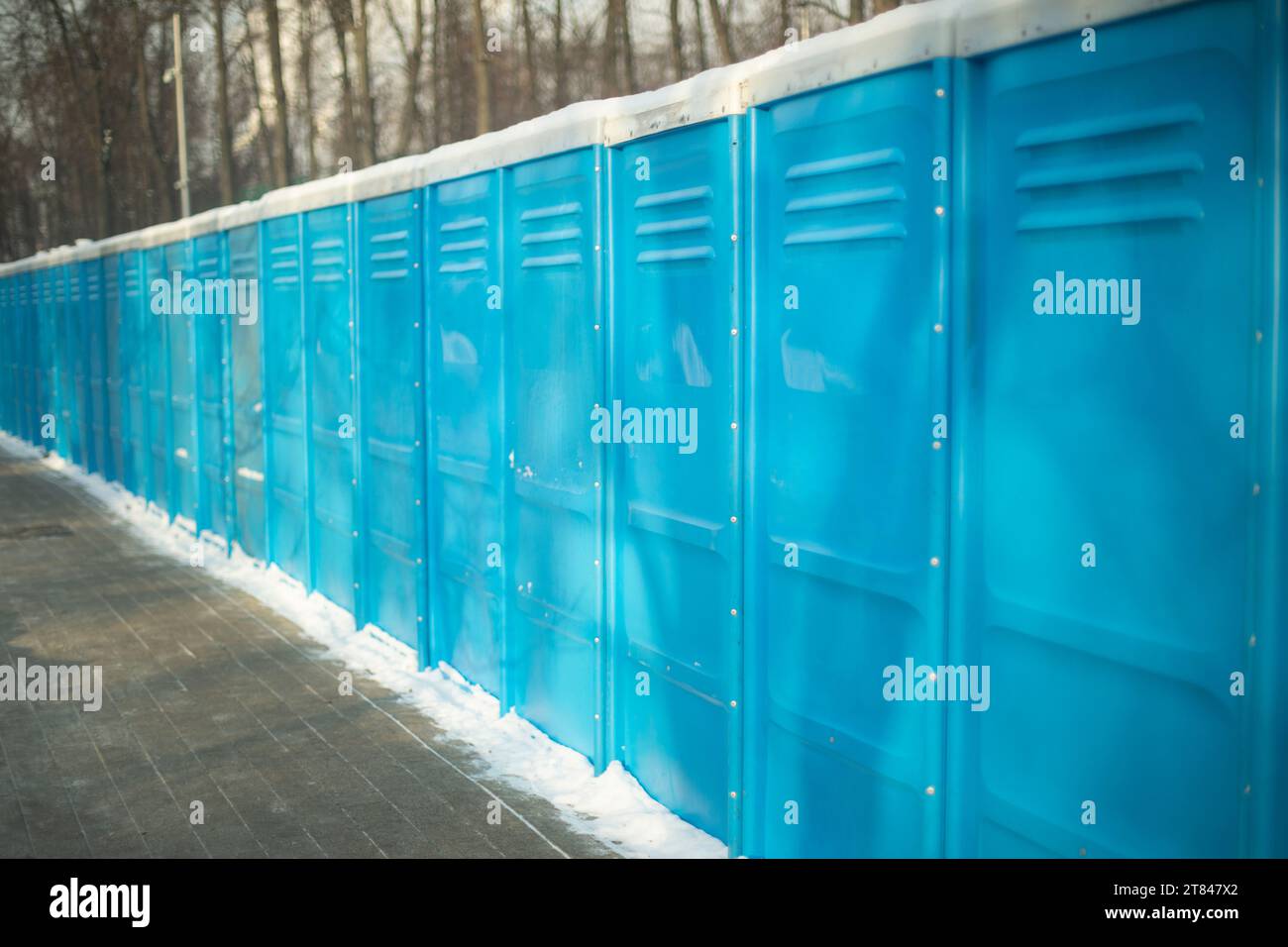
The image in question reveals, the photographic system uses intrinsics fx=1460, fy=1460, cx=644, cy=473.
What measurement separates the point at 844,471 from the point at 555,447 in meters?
2.20

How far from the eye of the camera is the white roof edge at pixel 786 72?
3.37 meters

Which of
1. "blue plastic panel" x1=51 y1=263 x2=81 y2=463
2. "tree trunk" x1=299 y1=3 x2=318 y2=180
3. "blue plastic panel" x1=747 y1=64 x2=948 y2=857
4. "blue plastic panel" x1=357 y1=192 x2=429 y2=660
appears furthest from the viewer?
"tree trunk" x1=299 y1=3 x2=318 y2=180

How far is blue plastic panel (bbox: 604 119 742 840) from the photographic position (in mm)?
4793

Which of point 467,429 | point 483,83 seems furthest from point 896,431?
point 483,83

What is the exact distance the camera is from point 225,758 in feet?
20.7

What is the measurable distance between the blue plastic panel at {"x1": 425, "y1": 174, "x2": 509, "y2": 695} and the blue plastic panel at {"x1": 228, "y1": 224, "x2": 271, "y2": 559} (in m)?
3.67

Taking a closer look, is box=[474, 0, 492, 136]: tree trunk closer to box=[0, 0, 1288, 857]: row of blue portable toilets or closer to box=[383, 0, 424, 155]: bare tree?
box=[383, 0, 424, 155]: bare tree

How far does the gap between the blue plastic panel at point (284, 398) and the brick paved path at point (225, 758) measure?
0.70m

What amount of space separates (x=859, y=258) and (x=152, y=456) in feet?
41.7

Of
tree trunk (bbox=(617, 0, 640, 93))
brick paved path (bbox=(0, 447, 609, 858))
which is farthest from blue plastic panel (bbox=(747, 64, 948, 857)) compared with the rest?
tree trunk (bbox=(617, 0, 640, 93))

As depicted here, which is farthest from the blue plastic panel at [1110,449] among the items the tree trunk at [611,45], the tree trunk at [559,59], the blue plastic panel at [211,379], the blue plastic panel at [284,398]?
the tree trunk at [559,59]

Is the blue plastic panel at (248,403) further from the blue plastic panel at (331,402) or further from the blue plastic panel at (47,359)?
the blue plastic panel at (47,359)

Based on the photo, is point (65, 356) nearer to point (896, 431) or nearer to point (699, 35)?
point (699, 35)
